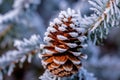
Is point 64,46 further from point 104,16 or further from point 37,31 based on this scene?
point 37,31

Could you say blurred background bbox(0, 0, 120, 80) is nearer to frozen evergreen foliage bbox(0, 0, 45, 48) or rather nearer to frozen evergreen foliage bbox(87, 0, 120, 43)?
frozen evergreen foliage bbox(0, 0, 45, 48)

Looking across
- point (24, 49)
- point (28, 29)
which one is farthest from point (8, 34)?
point (24, 49)

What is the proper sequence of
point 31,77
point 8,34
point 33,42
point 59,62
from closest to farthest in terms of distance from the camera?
1. point 59,62
2. point 33,42
3. point 8,34
4. point 31,77

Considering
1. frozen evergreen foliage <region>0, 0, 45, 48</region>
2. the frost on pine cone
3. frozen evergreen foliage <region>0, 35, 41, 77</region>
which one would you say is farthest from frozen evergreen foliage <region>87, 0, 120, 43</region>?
frozen evergreen foliage <region>0, 0, 45, 48</region>

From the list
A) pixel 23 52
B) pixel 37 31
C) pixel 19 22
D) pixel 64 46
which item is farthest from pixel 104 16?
pixel 37 31

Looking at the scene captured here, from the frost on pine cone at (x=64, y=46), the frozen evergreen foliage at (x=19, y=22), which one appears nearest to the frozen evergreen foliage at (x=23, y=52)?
the frost on pine cone at (x=64, y=46)

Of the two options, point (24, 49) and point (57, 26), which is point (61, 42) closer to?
point (57, 26)
